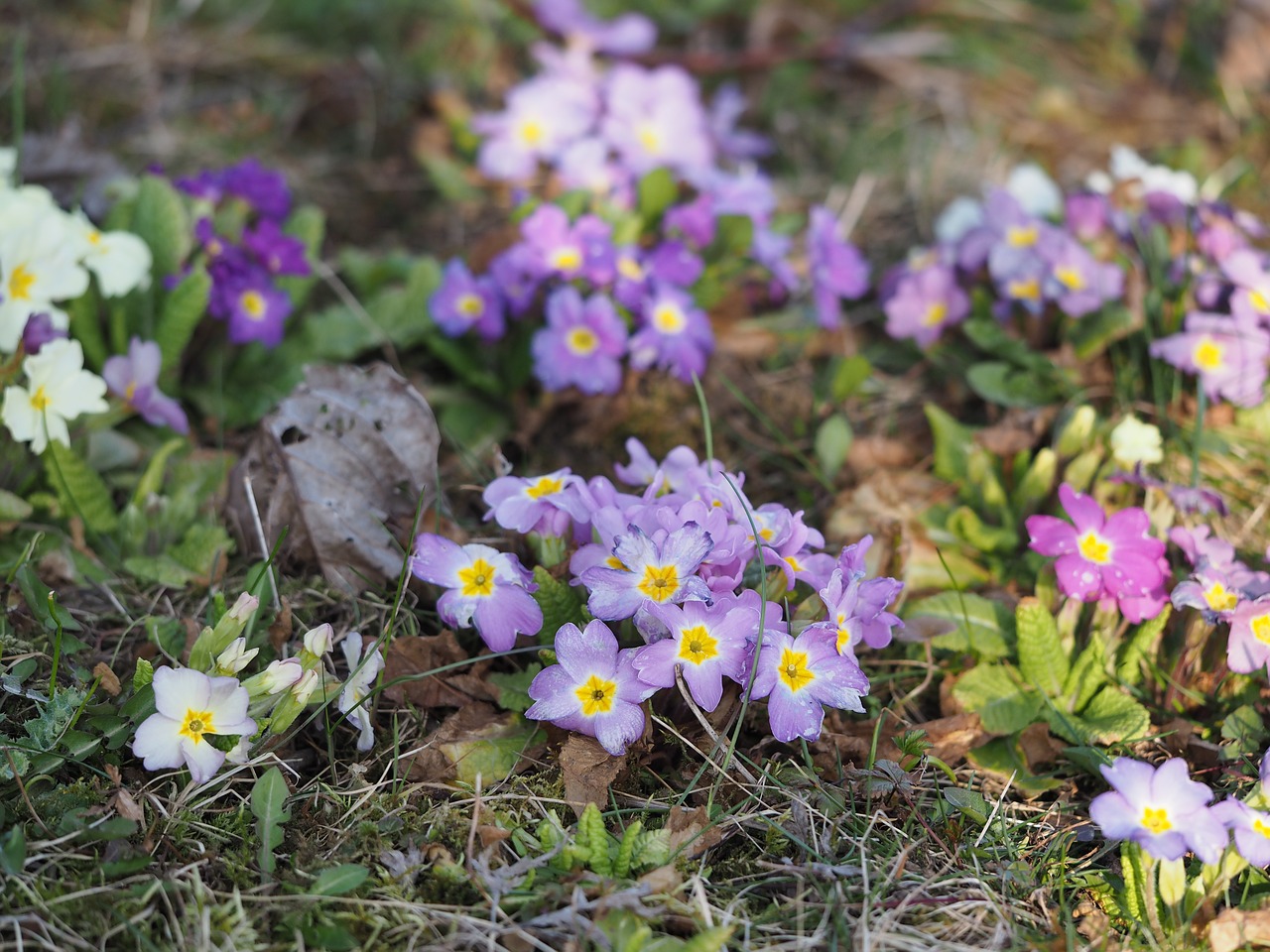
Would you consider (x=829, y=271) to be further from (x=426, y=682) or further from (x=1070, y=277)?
(x=426, y=682)

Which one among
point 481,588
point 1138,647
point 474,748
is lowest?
point 474,748

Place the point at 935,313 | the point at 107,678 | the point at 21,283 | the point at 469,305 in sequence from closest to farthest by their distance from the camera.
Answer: the point at 107,678 < the point at 21,283 < the point at 469,305 < the point at 935,313

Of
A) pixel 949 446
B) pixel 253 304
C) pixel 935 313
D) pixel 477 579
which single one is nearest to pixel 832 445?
pixel 949 446

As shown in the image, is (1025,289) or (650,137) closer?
Result: (1025,289)

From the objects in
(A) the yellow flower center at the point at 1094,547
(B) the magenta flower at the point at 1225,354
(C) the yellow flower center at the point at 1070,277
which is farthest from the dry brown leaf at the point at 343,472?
(B) the magenta flower at the point at 1225,354

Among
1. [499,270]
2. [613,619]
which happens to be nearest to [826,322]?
[499,270]

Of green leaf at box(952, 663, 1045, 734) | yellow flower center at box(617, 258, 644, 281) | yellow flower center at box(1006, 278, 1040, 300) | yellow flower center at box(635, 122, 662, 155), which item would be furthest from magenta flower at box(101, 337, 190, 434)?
yellow flower center at box(1006, 278, 1040, 300)

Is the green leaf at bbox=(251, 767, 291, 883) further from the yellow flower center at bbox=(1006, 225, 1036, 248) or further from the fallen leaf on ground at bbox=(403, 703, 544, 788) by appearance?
the yellow flower center at bbox=(1006, 225, 1036, 248)
